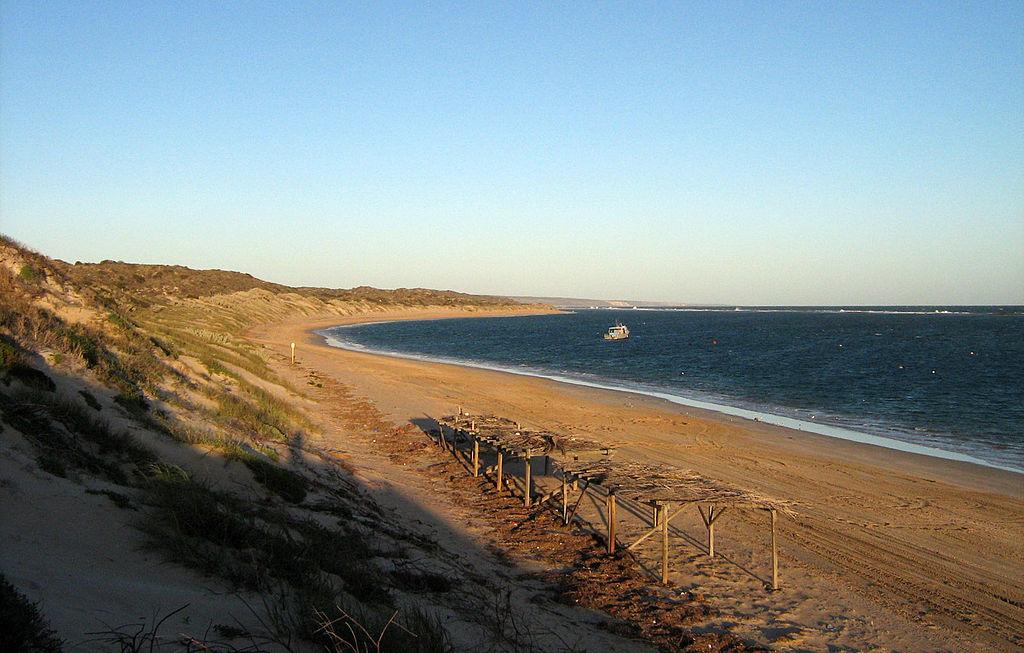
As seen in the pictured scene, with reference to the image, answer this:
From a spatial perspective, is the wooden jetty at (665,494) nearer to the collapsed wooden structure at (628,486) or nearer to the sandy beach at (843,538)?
the collapsed wooden structure at (628,486)

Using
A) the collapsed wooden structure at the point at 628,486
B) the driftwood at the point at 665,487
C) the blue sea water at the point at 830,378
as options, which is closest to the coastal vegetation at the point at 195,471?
the collapsed wooden structure at the point at 628,486

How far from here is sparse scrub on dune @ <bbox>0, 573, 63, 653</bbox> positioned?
3986 millimetres

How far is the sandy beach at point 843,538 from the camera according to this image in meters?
9.38

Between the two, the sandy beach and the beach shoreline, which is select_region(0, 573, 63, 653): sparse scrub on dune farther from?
the beach shoreline

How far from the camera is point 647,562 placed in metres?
11.5

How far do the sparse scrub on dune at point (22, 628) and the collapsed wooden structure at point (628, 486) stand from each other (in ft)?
27.4

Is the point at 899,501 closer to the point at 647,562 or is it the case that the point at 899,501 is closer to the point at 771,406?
the point at 647,562

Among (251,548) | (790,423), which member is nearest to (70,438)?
(251,548)

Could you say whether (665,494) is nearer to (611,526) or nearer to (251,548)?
(611,526)

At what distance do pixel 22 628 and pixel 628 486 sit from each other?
9270mm

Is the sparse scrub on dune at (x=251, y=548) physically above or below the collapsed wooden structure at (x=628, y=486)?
above

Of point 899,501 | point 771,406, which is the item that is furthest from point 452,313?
point 899,501

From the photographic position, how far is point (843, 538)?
12.8 meters

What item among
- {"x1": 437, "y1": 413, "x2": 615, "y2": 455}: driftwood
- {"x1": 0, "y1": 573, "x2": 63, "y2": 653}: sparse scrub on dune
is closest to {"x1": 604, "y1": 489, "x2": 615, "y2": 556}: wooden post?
{"x1": 437, "y1": 413, "x2": 615, "y2": 455}: driftwood
